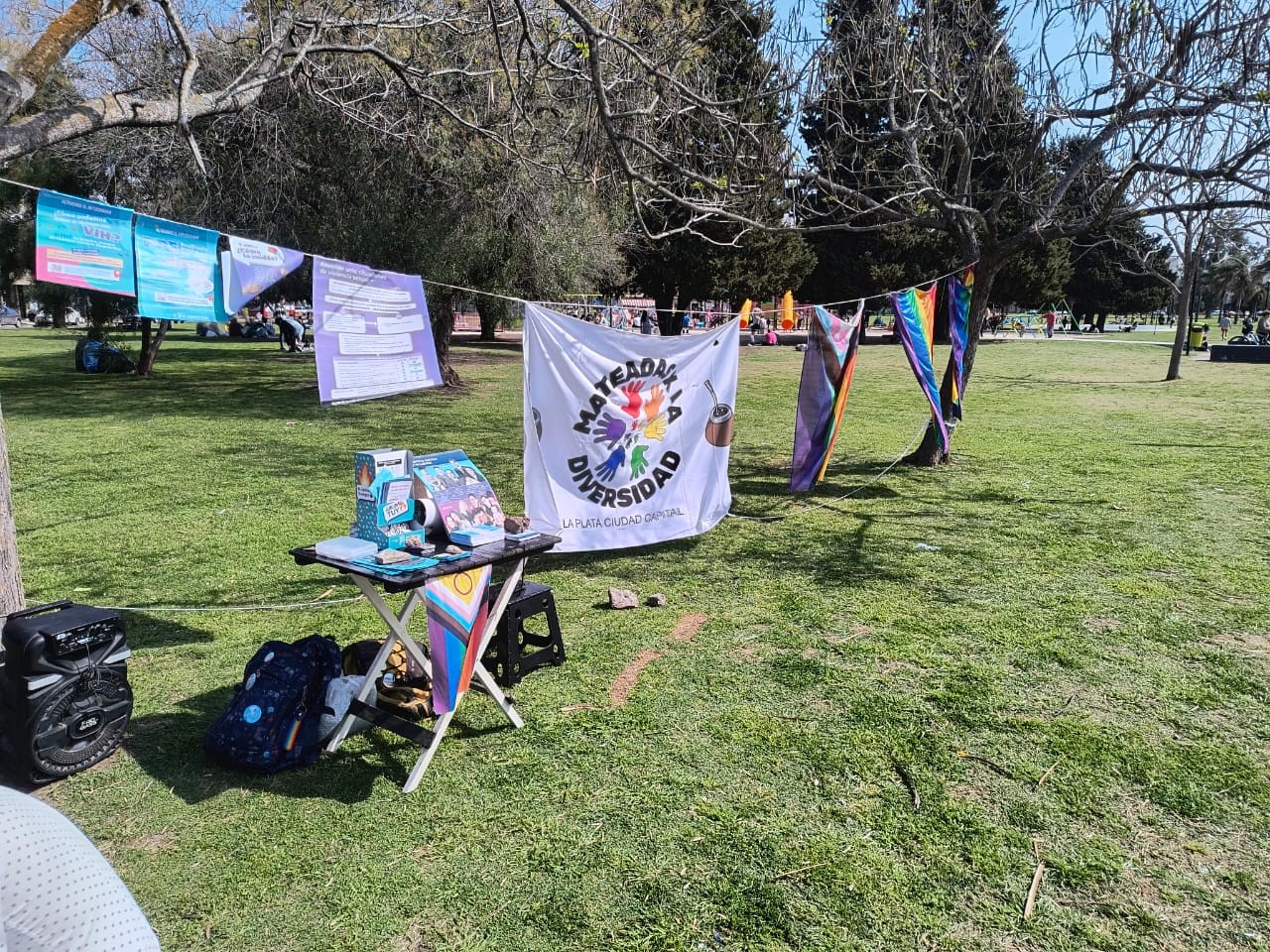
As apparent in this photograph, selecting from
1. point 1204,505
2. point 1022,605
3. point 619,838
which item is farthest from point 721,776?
point 1204,505

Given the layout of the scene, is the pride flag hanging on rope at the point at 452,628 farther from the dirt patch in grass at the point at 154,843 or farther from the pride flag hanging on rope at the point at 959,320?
the pride flag hanging on rope at the point at 959,320

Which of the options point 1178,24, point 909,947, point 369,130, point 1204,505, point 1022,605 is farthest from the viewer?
point 369,130

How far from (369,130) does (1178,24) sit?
387 inches

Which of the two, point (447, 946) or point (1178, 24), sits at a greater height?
point (1178, 24)

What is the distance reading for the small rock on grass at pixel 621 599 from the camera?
520 cm

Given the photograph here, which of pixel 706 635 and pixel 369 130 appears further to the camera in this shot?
pixel 369 130

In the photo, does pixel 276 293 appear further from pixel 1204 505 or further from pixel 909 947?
pixel 909 947

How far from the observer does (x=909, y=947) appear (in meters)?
2.45

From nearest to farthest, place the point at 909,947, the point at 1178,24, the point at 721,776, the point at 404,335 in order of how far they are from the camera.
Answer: the point at 909,947, the point at 721,776, the point at 404,335, the point at 1178,24

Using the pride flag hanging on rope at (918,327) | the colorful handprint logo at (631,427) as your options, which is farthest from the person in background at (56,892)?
the pride flag hanging on rope at (918,327)

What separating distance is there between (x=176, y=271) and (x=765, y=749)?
3.43 m

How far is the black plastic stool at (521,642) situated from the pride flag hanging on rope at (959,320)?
6.06 metres

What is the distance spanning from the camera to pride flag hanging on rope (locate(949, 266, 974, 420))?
28.2 ft

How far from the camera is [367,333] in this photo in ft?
14.3
